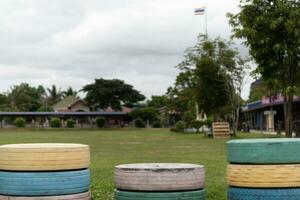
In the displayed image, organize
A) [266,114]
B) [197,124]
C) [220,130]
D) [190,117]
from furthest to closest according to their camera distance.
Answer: [266,114] → [190,117] → [197,124] → [220,130]

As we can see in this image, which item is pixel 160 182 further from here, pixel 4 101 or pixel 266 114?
pixel 4 101

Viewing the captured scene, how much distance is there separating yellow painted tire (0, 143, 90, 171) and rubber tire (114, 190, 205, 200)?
63 cm

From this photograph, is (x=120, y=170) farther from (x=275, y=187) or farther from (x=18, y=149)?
(x=275, y=187)

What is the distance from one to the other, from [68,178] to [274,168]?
2.10 m

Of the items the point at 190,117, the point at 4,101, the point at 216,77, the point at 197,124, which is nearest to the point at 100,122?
the point at 4,101

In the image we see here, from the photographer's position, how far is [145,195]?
20.0 feet

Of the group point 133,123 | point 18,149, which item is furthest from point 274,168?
point 133,123

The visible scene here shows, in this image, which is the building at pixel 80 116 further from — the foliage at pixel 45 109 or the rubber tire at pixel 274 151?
the rubber tire at pixel 274 151

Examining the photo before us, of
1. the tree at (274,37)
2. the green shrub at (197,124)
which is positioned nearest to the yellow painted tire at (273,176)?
the tree at (274,37)

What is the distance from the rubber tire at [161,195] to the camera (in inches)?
239

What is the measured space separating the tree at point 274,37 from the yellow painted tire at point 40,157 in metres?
12.9

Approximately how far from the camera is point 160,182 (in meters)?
6.07

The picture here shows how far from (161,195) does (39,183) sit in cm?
125

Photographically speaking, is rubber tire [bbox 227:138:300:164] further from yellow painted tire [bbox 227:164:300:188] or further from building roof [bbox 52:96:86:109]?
building roof [bbox 52:96:86:109]
